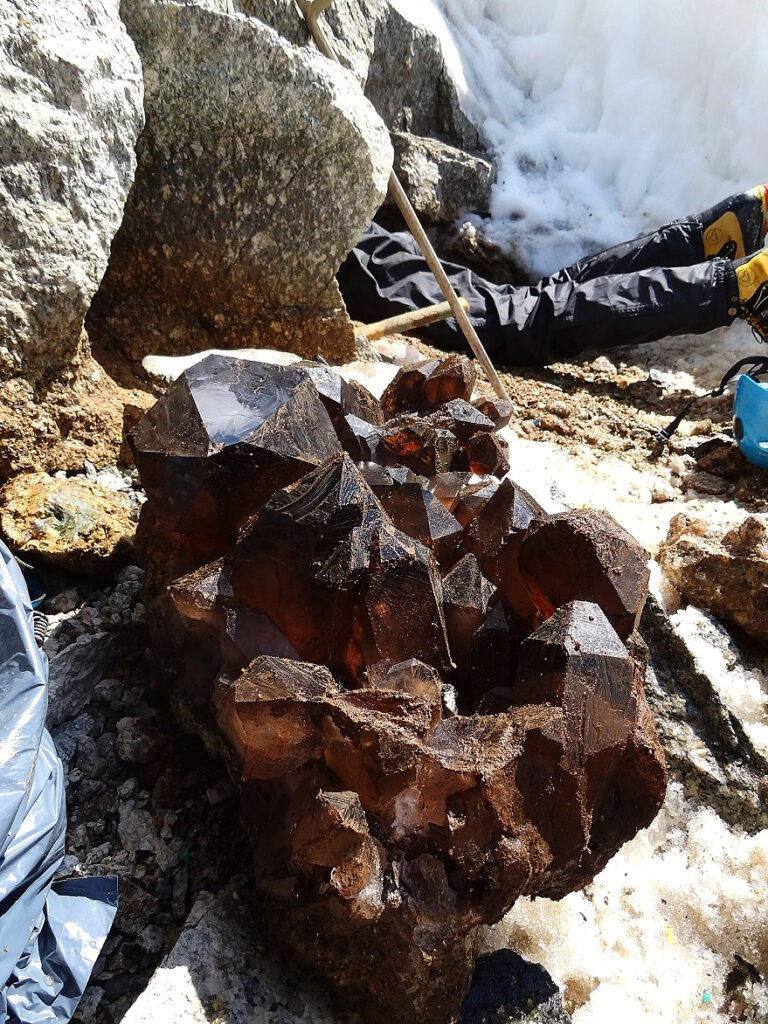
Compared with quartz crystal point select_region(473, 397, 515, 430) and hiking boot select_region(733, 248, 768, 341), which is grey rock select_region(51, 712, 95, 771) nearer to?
quartz crystal point select_region(473, 397, 515, 430)

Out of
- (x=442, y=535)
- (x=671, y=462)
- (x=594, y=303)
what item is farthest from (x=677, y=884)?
(x=594, y=303)

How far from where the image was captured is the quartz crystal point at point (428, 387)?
6.93ft

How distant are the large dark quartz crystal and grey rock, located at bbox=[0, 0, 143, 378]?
48cm

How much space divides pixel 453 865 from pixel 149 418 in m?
1.00

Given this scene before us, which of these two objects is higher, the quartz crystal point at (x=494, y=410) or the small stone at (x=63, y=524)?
the quartz crystal point at (x=494, y=410)

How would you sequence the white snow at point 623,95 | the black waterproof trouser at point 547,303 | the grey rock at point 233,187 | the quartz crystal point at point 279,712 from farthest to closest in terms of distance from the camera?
the white snow at point 623,95 < the black waterproof trouser at point 547,303 < the grey rock at point 233,187 < the quartz crystal point at point 279,712

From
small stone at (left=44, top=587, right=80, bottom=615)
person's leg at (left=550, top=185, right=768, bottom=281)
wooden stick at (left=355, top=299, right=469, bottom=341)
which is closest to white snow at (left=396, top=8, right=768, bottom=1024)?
person's leg at (left=550, top=185, right=768, bottom=281)

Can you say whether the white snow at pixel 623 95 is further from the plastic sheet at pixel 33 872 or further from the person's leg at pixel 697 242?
the plastic sheet at pixel 33 872

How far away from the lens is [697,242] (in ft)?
16.2

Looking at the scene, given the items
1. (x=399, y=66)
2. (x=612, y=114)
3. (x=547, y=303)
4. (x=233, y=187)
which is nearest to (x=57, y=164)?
(x=233, y=187)

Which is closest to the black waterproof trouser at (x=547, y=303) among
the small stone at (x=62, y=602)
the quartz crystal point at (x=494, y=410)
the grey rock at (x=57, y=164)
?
the quartz crystal point at (x=494, y=410)

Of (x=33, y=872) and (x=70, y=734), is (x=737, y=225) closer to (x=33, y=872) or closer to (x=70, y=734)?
(x=70, y=734)

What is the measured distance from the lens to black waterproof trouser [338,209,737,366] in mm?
4039

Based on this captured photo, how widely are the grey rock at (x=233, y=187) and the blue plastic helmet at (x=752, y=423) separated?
1511mm
